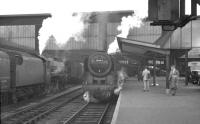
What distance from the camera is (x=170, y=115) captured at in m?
10.0

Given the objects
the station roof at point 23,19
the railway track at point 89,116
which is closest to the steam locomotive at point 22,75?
the railway track at point 89,116

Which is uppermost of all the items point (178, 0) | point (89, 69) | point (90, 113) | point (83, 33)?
point (83, 33)

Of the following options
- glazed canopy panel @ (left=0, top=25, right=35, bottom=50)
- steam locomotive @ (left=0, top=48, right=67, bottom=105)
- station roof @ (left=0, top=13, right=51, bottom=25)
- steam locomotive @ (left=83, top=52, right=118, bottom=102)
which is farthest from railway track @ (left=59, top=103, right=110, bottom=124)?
glazed canopy panel @ (left=0, top=25, right=35, bottom=50)

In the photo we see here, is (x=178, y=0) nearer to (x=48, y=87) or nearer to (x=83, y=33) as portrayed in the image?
(x=48, y=87)

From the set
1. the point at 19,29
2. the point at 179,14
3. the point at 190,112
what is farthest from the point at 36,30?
the point at 179,14

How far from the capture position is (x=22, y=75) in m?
16.2

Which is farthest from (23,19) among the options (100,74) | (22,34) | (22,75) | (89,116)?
(89,116)

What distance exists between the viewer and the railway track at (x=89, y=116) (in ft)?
39.6

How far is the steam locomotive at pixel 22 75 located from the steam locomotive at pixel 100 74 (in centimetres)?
293

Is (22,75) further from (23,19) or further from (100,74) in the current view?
(23,19)

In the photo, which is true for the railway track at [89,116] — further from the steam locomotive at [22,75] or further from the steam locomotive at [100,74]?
the steam locomotive at [22,75]

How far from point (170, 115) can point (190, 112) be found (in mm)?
914

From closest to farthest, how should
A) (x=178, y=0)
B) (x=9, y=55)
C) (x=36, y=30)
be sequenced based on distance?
(x=178, y=0), (x=9, y=55), (x=36, y=30)

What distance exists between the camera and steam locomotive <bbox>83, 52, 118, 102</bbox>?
16728 millimetres
